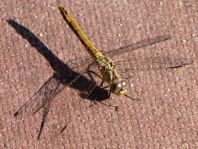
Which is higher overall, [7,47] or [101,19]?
[7,47]

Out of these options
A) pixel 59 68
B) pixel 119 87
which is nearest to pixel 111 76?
pixel 119 87

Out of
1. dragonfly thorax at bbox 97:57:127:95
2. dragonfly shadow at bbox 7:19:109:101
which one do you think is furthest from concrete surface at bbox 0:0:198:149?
dragonfly thorax at bbox 97:57:127:95

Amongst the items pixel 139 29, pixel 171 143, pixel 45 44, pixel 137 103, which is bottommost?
pixel 171 143

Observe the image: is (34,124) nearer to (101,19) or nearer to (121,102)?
(121,102)

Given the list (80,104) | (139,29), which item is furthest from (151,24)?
(80,104)

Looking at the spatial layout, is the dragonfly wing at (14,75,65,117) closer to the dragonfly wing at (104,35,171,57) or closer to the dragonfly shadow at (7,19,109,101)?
the dragonfly shadow at (7,19,109,101)

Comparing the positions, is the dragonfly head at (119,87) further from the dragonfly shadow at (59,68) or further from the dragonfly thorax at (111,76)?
the dragonfly shadow at (59,68)
